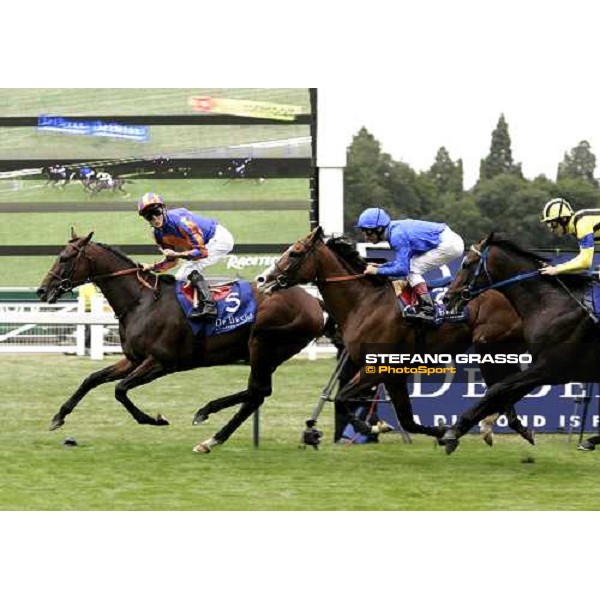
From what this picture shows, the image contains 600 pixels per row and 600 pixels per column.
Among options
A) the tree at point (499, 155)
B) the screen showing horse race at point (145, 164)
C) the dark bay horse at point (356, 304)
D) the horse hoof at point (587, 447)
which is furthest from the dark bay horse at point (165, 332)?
the tree at point (499, 155)

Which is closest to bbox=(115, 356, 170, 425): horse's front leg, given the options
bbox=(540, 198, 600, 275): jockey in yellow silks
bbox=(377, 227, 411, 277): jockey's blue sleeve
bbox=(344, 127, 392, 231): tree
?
bbox=(377, 227, 411, 277): jockey's blue sleeve

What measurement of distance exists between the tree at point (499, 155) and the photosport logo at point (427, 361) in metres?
41.4

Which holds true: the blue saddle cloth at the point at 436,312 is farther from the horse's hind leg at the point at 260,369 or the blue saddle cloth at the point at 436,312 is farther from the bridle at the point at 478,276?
the horse's hind leg at the point at 260,369

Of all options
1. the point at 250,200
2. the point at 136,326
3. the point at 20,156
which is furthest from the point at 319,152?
the point at 136,326

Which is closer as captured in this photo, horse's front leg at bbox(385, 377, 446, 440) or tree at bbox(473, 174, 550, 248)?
horse's front leg at bbox(385, 377, 446, 440)

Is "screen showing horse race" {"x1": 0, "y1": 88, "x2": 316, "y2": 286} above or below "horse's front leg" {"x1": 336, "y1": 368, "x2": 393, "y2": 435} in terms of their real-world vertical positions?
above

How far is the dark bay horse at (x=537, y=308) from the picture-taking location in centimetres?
896

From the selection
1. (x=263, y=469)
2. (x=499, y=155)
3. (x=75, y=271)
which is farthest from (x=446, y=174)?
(x=263, y=469)

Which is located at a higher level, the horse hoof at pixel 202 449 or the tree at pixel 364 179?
the tree at pixel 364 179

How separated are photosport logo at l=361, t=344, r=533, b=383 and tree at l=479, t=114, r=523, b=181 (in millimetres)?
41392

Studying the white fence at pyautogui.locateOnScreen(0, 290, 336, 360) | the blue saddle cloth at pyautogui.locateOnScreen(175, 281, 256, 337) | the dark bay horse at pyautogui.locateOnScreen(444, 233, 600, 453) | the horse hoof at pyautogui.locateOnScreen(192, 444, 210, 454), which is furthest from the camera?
the white fence at pyautogui.locateOnScreen(0, 290, 336, 360)

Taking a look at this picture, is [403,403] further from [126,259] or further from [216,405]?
[126,259]

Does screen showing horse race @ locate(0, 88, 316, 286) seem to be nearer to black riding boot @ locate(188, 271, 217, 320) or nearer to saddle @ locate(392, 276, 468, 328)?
black riding boot @ locate(188, 271, 217, 320)

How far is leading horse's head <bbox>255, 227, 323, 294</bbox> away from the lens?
926cm
